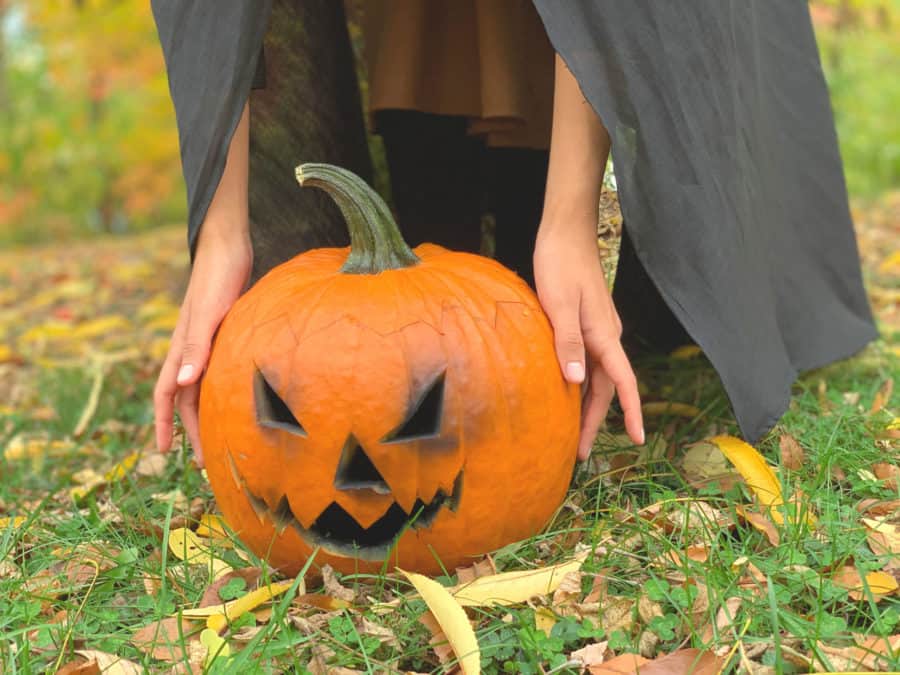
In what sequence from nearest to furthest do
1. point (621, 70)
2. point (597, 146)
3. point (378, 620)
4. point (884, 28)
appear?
1. point (378, 620)
2. point (621, 70)
3. point (597, 146)
4. point (884, 28)

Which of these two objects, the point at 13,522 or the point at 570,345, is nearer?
the point at 570,345

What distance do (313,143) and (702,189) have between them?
874mm

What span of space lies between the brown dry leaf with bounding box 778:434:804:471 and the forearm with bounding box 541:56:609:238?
20.4 inches

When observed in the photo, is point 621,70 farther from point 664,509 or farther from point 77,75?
point 77,75

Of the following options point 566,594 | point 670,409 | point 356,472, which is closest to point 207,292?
point 356,472

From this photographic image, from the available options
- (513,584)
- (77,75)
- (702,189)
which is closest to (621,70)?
(702,189)

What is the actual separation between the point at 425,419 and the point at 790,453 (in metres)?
0.68

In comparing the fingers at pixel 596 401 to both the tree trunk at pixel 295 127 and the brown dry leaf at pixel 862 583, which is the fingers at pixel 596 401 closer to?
the brown dry leaf at pixel 862 583

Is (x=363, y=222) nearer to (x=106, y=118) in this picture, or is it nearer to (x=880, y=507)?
(x=880, y=507)

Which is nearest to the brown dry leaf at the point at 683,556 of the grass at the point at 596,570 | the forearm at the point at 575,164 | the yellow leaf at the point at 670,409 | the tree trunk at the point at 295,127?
the grass at the point at 596,570

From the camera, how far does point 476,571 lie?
1.42 meters

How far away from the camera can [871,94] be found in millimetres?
8477

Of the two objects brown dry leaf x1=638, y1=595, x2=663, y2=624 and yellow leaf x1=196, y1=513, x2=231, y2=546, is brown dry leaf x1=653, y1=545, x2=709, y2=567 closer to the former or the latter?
brown dry leaf x1=638, y1=595, x2=663, y2=624

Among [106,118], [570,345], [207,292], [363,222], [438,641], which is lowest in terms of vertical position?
[438,641]
